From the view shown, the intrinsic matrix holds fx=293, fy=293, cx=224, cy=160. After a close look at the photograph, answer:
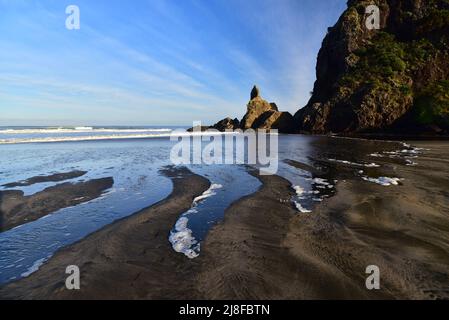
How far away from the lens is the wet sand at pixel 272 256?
14.2 ft

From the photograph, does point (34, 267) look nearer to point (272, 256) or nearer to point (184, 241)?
point (184, 241)

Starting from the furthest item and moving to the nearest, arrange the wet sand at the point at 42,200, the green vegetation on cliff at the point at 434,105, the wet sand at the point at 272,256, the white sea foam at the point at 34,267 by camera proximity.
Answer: the green vegetation on cliff at the point at 434,105, the wet sand at the point at 42,200, the white sea foam at the point at 34,267, the wet sand at the point at 272,256

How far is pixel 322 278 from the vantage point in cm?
459

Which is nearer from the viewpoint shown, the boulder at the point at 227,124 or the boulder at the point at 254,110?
the boulder at the point at 227,124

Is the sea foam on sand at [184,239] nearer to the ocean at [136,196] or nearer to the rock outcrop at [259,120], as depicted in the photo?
the ocean at [136,196]

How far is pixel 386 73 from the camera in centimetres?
6134

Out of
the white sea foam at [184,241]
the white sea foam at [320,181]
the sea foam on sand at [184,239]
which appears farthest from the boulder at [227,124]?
the white sea foam at [184,241]

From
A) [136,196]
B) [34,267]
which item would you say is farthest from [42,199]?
[34,267]

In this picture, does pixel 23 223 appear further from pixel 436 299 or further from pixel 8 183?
pixel 436 299

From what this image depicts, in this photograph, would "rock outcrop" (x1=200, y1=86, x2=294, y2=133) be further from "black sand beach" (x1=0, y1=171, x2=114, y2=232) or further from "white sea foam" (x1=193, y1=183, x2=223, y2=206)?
"black sand beach" (x1=0, y1=171, x2=114, y2=232)

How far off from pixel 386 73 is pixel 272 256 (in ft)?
223

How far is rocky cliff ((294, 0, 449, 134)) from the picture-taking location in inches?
2207

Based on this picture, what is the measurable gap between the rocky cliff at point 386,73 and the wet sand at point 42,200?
55485 mm
